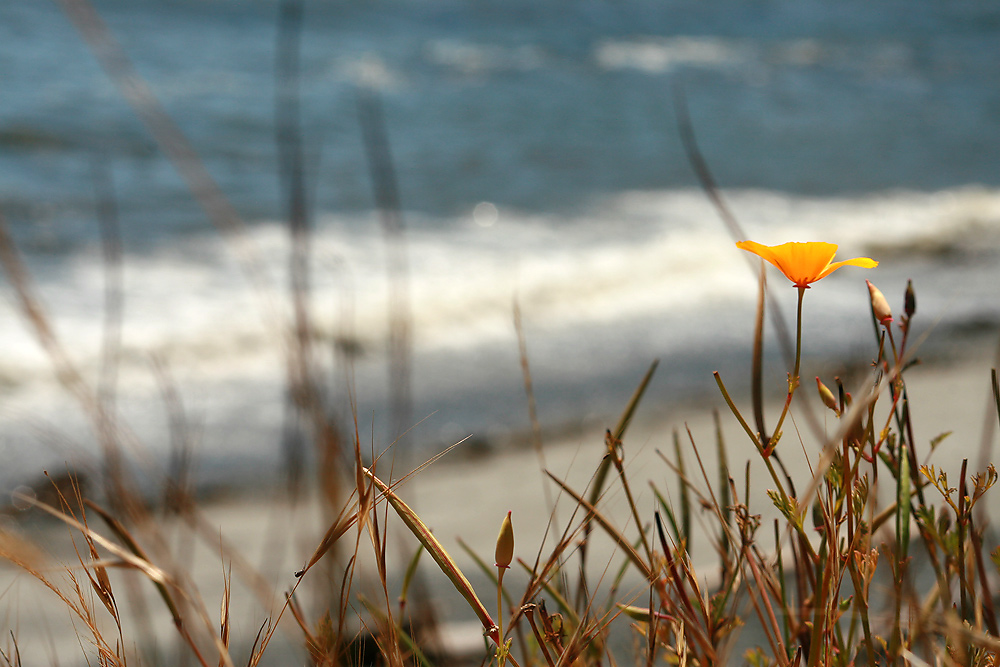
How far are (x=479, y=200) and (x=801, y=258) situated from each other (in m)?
4.24

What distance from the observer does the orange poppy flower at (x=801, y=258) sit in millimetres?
524

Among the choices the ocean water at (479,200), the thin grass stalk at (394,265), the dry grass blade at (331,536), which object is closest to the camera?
the dry grass blade at (331,536)

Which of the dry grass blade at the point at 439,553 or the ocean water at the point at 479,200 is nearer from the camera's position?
the dry grass blade at the point at 439,553

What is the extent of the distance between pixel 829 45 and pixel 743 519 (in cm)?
968

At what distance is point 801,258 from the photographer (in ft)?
1.74

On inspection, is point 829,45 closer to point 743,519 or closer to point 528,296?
point 528,296

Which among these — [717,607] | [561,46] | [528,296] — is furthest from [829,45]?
[717,607]

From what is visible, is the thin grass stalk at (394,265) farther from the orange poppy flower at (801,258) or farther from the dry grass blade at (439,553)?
the orange poppy flower at (801,258)

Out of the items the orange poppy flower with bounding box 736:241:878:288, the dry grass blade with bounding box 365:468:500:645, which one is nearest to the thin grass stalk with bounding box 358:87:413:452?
the dry grass blade with bounding box 365:468:500:645

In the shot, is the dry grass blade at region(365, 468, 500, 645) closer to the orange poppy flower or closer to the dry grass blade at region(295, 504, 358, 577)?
the dry grass blade at region(295, 504, 358, 577)

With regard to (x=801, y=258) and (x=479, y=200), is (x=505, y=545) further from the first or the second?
(x=479, y=200)

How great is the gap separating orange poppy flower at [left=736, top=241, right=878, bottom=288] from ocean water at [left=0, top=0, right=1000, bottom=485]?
10 centimetres

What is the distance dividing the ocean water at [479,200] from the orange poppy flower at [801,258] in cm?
10

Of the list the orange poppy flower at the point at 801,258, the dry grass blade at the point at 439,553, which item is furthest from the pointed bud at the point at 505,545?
the orange poppy flower at the point at 801,258
